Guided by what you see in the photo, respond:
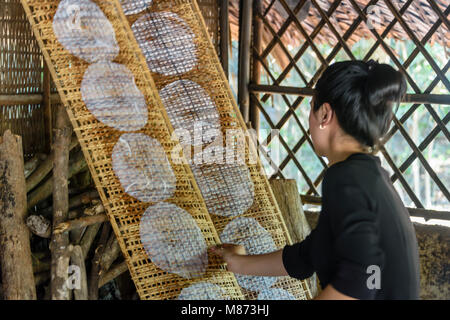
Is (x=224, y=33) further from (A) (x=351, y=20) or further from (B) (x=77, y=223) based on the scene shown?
(B) (x=77, y=223)

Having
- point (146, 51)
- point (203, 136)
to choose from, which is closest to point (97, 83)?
point (146, 51)

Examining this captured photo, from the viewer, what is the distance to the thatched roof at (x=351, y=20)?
7.47ft

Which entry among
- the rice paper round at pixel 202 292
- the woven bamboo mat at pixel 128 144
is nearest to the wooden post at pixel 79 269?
the woven bamboo mat at pixel 128 144

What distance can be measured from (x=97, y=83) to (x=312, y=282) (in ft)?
3.55

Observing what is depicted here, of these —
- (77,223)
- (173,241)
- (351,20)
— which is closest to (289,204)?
(173,241)

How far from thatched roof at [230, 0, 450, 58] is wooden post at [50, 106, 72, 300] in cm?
133

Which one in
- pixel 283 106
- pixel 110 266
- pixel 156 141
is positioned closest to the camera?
pixel 156 141

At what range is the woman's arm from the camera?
1002 millimetres

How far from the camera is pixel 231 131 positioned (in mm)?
1801

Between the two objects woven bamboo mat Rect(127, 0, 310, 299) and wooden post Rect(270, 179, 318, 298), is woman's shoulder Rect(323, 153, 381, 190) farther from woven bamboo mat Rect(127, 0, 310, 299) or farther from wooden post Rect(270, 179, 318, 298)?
wooden post Rect(270, 179, 318, 298)

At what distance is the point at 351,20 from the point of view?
2.48m

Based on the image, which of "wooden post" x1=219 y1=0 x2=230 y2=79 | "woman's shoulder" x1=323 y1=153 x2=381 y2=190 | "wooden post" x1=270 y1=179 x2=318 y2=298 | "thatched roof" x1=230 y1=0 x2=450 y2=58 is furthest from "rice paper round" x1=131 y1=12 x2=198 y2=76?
"woman's shoulder" x1=323 y1=153 x2=381 y2=190

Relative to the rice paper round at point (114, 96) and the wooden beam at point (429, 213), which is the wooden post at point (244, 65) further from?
the rice paper round at point (114, 96)
